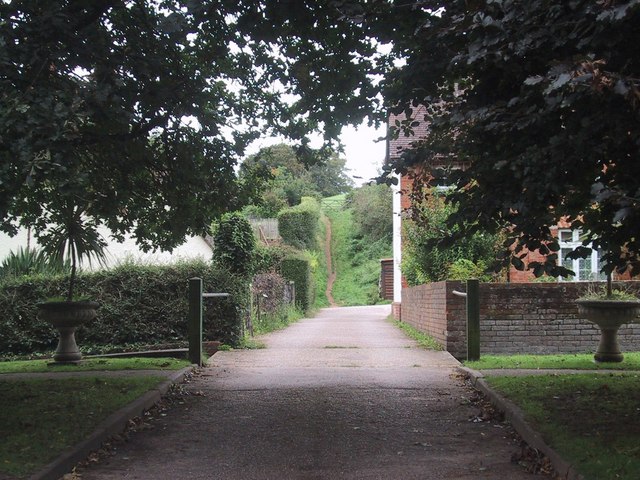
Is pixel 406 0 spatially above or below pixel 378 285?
above

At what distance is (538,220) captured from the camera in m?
5.07

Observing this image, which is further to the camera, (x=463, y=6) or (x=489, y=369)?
Answer: (x=489, y=369)

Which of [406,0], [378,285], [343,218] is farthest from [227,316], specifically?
[343,218]

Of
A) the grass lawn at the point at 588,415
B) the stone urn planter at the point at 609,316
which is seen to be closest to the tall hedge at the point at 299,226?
the stone urn planter at the point at 609,316

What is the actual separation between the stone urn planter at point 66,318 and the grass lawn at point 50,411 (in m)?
1.61

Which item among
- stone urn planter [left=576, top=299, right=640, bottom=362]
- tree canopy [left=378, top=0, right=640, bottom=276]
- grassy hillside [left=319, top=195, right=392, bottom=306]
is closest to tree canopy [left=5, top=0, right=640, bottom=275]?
tree canopy [left=378, top=0, right=640, bottom=276]

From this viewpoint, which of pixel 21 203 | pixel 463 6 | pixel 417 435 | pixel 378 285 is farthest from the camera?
pixel 378 285

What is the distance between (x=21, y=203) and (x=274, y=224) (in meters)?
30.9

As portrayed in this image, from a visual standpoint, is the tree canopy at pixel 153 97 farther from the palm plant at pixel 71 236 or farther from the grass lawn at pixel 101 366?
Result: the grass lawn at pixel 101 366

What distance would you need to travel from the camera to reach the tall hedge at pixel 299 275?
2777 centimetres

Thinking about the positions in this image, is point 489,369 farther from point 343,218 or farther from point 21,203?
point 343,218

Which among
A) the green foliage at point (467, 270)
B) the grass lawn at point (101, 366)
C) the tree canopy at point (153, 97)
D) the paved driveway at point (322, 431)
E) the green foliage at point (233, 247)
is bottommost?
the paved driveway at point (322, 431)

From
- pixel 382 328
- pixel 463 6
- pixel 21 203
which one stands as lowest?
pixel 382 328

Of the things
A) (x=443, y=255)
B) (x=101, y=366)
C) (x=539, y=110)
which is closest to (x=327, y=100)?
(x=539, y=110)
